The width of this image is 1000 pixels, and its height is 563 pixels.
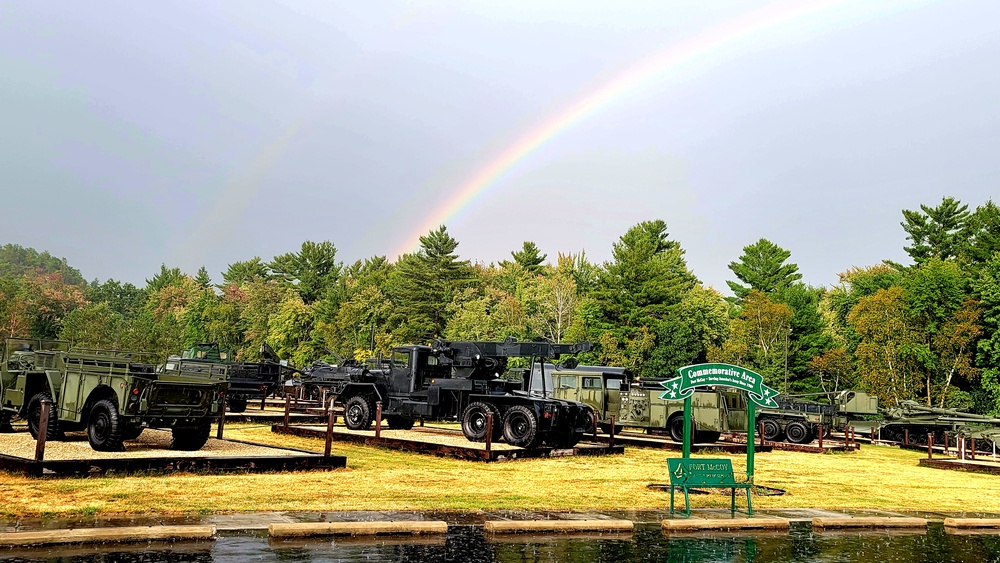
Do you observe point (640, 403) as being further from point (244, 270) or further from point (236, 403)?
point (244, 270)

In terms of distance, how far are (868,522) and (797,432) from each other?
63.6 feet

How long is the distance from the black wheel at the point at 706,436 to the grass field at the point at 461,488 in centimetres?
501

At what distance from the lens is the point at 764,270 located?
67.3m

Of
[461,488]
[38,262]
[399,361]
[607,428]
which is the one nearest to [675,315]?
[607,428]

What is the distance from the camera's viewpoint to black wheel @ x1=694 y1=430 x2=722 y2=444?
24.8 metres

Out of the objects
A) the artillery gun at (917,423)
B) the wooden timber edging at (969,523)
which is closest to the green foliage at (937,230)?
the artillery gun at (917,423)

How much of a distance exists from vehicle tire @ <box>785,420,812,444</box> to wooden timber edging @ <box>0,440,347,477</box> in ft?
63.4

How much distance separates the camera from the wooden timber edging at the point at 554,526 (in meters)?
9.11

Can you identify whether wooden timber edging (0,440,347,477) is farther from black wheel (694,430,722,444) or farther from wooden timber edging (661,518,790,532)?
black wheel (694,430,722,444)

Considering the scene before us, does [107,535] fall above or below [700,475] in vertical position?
below

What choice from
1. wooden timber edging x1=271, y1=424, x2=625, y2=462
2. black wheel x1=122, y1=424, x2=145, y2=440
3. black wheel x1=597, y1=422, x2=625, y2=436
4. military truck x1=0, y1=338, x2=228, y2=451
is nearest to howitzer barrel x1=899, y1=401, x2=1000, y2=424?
black wheel x1=597, y1=422, x2=625, y2=436

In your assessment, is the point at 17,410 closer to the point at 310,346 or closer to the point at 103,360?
the point at 103,360

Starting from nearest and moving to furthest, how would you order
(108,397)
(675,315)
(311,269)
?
(108,397), (675,315), (311,269)

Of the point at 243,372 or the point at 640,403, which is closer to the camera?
the point at 640,403
